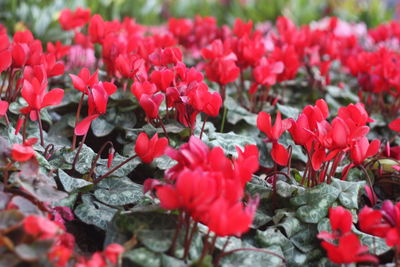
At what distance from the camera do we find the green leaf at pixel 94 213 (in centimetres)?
149

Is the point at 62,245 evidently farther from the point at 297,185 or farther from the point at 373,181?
the point at 373,181

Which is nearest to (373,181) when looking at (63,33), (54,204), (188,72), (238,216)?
(188,72)

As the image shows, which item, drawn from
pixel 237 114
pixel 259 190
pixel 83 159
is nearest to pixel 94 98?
pixel 83 159

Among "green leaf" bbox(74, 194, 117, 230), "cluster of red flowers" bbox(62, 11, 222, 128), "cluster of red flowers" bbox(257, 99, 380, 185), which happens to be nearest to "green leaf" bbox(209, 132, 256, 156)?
"cluster of red flowers" bbox(62, 11, 222, 128)

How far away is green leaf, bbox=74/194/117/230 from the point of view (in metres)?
1.49

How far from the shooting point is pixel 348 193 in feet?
5.43

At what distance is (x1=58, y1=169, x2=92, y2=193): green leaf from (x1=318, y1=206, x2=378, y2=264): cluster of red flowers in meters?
0.66

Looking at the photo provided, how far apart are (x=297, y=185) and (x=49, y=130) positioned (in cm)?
106

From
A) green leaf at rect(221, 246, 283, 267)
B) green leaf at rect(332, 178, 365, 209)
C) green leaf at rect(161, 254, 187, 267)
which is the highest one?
green leaf at rect(161, 254, 187, 267)

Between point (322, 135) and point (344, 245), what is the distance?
1.19 feet

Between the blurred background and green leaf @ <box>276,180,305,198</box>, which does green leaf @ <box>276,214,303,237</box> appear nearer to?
green leaf @ <box>276,180,305,198</box>

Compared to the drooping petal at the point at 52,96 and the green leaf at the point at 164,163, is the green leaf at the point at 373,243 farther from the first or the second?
the drooping petal at the point at 52,96

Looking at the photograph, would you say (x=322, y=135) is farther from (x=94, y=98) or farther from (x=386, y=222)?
(x=94, y=98)

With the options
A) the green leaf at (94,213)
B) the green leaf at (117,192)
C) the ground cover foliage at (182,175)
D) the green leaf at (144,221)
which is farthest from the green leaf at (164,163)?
the green leaf at (144,221)
